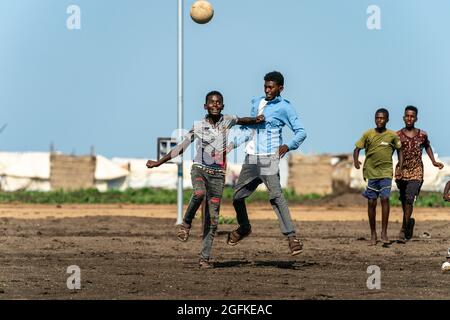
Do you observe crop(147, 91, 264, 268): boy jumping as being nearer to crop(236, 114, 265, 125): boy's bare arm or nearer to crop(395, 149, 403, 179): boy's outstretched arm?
crop(236, 114, 265, 125): boy's bare arm

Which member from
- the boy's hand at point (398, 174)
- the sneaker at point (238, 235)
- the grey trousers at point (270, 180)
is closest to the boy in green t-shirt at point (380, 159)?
the boy's hand at point (398, 174)

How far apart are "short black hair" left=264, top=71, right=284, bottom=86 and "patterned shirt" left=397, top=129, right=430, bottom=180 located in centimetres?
508

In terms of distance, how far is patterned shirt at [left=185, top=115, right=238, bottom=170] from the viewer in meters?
13.4

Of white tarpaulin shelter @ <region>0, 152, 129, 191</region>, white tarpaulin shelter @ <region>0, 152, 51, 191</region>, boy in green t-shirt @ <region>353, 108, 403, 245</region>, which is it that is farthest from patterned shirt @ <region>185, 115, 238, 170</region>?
white tarpaulin shelter @ <region>0, 152, 51, 191</region>

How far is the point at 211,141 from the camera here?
13.4 meters

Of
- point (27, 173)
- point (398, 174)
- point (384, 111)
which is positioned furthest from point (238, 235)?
point (27, 173)

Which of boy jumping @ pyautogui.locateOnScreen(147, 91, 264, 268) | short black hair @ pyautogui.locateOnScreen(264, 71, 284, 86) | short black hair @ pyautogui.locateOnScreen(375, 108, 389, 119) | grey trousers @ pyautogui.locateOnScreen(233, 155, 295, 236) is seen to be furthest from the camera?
short black hair @ pyautogui.locateOnScreen(375, 108, 389, 119)

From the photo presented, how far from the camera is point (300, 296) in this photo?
1099 cm

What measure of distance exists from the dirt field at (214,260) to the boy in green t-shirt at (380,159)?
19.8 inches

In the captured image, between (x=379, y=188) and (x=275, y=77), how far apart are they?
4.48 metres

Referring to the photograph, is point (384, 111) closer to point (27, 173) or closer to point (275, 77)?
point (275, 77)

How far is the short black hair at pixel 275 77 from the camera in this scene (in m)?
14.1
